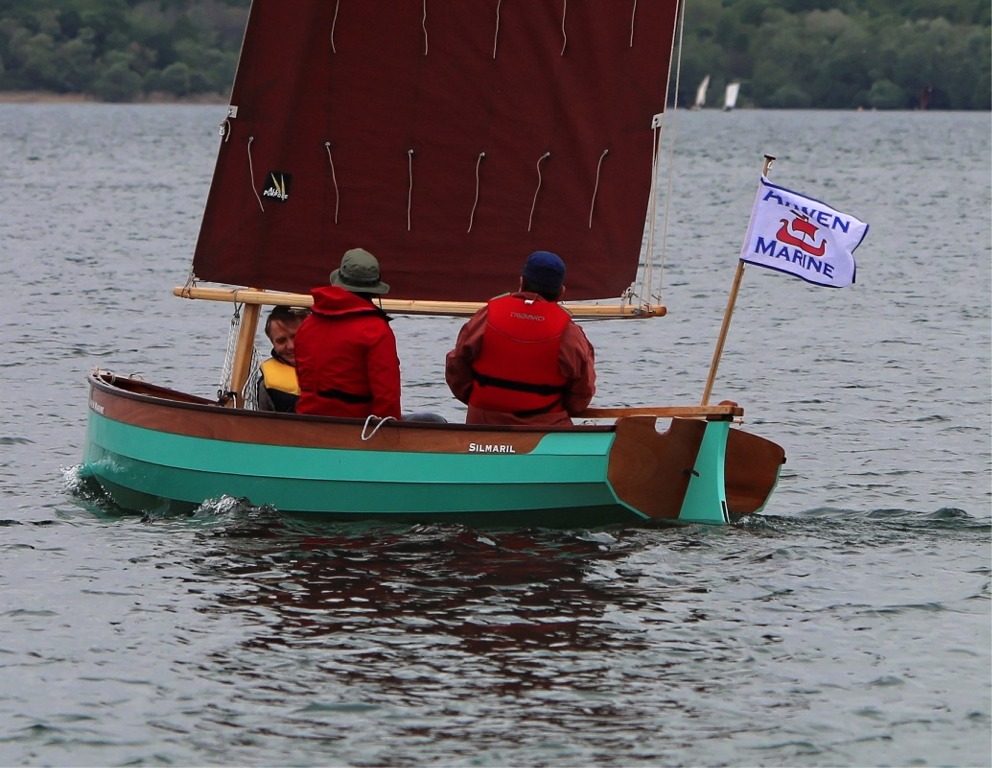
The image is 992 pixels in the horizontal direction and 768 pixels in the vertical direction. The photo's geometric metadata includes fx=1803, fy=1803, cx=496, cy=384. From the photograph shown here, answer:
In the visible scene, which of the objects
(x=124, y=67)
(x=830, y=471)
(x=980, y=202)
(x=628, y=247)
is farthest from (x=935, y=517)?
(x=124, y=67)

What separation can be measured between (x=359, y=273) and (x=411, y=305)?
4.82ft

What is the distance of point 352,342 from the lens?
38.2ft

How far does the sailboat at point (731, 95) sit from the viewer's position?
154m

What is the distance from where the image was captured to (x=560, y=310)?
11.6 meters

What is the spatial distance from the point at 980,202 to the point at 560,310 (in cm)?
4440

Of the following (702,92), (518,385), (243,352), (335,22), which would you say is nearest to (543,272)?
(518,385)

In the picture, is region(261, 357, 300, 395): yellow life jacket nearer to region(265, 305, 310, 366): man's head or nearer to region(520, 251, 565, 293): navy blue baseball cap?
region(265, 305, 310, 366): man's head

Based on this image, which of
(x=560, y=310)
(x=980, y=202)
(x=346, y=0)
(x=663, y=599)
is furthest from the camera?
(x=980, y=202)

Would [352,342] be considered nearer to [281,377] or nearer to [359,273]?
[359,273]

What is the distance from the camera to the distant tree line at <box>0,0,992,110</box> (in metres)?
145

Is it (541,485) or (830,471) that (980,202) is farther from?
(541,485)

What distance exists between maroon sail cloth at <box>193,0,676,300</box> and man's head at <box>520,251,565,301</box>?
5.89 feet

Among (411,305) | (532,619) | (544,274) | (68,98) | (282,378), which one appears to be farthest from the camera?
(68,98)

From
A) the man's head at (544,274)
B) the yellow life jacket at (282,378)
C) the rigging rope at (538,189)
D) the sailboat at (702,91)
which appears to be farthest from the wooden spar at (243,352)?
the sailboat at (702,91)
